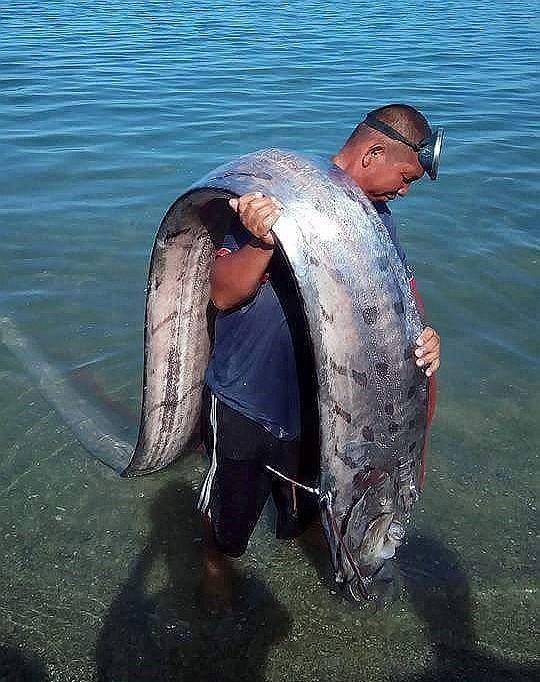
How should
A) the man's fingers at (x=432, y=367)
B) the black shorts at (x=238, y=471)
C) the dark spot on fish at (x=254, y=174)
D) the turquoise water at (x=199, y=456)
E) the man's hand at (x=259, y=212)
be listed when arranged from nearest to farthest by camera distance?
the man's hand at (x=259, y=212) < the dark spot on fish at (x=254, y=174) < the man's fingers at (x=432, y=367) < the black shorts at (x=238, y=471) < the turquoise water at (x=199, y=456)

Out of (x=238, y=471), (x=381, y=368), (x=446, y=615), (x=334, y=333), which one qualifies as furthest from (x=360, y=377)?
(x=446, y=615)

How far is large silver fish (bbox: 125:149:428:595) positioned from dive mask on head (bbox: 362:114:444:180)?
368 mm

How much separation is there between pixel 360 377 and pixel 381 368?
0.28 feet

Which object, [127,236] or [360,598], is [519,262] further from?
[360,598]

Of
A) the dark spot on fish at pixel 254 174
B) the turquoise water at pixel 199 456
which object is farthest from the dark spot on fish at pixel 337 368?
the turquoise water at pixel 199 456

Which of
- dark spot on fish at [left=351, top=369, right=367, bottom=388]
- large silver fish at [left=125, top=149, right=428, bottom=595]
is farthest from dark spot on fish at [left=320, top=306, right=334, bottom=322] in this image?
dark spot on fish at [left=351, top=369, right=367, bottom=388]

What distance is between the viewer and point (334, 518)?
3.14 meters

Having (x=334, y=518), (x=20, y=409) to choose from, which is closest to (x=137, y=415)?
(x=20, y=409)

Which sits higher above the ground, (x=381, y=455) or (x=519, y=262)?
(x=381, y=455)

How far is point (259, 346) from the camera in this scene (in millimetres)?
3123

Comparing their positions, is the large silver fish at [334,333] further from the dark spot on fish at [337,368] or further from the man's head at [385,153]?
the man's head at [385,153]

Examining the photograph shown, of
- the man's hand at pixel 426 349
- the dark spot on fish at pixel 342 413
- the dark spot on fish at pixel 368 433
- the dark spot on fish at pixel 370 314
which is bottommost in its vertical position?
the dark spot on fish at pixel 368 433

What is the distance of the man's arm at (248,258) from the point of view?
8.41 feet

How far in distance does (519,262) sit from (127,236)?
4001mm
